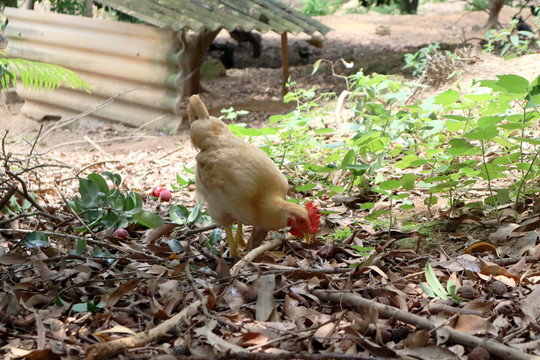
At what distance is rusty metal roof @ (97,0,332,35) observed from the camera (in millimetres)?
7172

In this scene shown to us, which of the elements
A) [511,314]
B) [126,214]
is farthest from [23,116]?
[511,314]

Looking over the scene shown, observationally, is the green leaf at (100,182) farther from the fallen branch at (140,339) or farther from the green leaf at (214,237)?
the fallen branch at (140,339)

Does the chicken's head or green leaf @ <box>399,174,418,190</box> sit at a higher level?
green leaf @ <box>399,174,418,190</box>

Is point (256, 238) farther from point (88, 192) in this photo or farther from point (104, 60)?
point (104, 60)

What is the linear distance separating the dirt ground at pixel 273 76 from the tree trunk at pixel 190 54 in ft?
1.98

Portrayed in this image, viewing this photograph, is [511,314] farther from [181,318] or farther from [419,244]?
[181,318]

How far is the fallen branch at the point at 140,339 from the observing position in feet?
6.49

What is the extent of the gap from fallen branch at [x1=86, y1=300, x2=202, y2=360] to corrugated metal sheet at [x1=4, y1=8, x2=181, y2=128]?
5.29 meters

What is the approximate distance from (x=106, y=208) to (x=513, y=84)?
2.23 m

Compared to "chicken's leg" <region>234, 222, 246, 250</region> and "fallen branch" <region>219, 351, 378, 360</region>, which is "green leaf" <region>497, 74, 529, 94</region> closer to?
"fallen branch" <region>219, 351, 378, 360</region>

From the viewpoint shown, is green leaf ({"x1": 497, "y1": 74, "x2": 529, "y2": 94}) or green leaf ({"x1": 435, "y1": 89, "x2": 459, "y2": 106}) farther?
green leaf ({"x1": 435, "y1": 89, "x2": 459, "y2": 106})

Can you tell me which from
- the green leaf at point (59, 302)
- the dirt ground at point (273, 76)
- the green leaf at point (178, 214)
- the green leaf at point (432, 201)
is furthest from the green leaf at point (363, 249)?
the dirt ground at point (273, 76)

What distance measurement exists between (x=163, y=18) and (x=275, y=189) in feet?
15.8

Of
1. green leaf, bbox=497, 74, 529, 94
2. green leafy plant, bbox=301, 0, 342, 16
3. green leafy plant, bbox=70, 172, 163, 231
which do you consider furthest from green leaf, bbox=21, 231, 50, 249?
green leafy plant, bbox=301, 0, 342, 16
